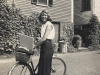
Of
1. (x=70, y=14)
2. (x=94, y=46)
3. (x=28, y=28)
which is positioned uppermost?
(x=70, y=14)

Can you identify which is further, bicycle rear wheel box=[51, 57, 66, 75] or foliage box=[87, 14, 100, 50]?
foliage box=[87, 14, 100, 50]

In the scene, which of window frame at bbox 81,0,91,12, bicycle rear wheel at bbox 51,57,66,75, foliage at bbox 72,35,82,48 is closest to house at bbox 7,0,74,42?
foliage at bbox 72,35,82,48

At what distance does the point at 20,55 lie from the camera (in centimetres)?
268

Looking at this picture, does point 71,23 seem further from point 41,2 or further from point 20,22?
point 20,22

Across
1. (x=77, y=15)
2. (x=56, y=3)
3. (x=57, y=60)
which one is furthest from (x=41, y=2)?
(x=57, y=60)

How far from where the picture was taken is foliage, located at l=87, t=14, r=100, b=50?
12363 mm

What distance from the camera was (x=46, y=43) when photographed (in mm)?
2773

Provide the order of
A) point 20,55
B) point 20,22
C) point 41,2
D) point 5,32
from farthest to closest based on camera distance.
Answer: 1. point 41,2
2. point 20,22
3. point 5,32
4. point 20,55

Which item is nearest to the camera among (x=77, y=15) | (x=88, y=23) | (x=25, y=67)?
(x=25, y=67)

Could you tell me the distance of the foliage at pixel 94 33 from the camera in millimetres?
12363

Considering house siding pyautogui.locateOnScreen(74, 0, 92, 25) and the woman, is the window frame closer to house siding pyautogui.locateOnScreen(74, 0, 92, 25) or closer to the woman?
house siding pyautogui.locateOnScreen(74, 0, 92, 25)

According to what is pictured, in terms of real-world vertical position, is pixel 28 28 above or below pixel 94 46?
above

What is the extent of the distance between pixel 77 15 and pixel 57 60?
12559 millimetres

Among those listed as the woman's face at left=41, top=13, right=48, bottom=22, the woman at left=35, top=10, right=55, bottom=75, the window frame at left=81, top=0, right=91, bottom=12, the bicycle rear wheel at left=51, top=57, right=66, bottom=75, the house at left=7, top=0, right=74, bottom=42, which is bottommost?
the bicycle rear wheel at left=51, top=57, right=66, bottom=75
